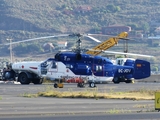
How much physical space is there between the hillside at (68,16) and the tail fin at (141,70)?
90228 millimetres

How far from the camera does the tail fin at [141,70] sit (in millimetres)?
60806

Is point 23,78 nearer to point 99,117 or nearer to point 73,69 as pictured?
point 73,69

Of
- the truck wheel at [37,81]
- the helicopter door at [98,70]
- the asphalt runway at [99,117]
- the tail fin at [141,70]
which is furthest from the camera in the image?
the tail fin at [141,70]

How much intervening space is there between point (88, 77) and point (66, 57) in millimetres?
2053

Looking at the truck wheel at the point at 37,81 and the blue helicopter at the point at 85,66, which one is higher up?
the blue helicopter at the point at 85,66

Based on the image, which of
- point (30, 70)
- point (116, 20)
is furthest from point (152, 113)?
point (116, 20)

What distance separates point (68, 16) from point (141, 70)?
389ft

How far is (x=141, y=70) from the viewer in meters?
61.1

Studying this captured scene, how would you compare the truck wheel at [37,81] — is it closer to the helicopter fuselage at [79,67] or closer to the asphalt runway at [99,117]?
the helicopter fuselage at [79,67]

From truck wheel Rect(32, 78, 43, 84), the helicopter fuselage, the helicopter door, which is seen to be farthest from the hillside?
the helicopter door

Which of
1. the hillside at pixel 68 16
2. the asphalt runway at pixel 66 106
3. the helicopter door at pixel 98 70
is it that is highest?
the hillside at pixel 68 16

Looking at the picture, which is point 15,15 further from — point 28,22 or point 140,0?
point 140,0

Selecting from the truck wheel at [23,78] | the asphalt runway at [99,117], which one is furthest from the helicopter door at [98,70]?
the asphalt runway at [99,117]

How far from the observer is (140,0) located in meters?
192
